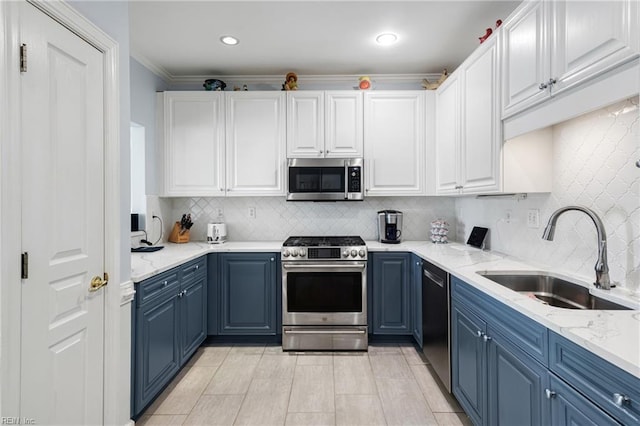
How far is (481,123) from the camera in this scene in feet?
7.12

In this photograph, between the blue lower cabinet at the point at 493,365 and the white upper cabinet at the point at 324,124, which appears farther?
the white upper cabinet at the point at 324,124

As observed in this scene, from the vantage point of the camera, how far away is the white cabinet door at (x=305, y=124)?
10.2ft

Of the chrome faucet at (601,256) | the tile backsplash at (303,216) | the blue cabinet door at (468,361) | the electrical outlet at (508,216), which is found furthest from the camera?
the tile backsplash at (303,216)

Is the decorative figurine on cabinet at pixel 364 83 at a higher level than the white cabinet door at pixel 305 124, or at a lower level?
higher

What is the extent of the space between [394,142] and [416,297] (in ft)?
4.92

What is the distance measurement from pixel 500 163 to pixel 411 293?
4.63 feet

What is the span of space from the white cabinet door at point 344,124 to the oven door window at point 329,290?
118cm

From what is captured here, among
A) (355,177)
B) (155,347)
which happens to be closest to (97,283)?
(155,347)

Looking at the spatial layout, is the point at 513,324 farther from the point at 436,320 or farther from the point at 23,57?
the point at 23,57

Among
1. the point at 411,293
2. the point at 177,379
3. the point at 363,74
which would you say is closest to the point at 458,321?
the point at 411,293

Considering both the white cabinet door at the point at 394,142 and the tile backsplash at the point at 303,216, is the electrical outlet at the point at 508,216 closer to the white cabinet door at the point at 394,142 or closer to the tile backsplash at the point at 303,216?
the white cabinet door at the point at 394,142

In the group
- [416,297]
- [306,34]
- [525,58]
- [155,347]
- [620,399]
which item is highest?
[306,34]

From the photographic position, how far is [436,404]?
6.76ft

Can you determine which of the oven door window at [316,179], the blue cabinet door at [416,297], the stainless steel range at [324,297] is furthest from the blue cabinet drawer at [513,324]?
the oven door window at [316,179]
